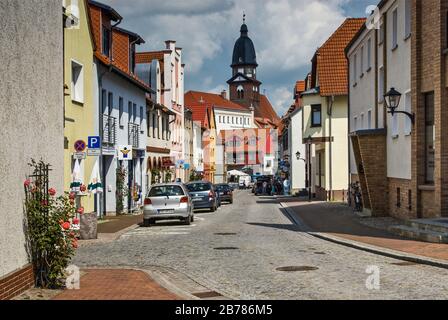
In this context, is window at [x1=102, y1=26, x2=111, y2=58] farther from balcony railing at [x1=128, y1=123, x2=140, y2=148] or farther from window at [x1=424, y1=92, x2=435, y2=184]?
Result: window at [x1=424, y1=92, x2=435, y2=184]

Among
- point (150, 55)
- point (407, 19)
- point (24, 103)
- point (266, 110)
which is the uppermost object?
point (266, 110)

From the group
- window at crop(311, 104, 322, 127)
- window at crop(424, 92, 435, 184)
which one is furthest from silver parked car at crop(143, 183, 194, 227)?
window at crop(311, 104, 322, 127)

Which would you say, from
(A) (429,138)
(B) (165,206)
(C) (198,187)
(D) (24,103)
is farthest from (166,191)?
(D) (24,103)

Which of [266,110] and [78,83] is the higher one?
[266,110]

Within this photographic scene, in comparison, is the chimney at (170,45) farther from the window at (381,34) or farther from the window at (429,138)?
the window at (429,138)

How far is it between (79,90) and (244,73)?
143 m

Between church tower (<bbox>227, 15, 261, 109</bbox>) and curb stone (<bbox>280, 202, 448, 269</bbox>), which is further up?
church tower (<bbox>227, 15, 261, 109</bbox>)

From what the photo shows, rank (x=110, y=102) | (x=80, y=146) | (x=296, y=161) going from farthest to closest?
(x=296, y=161)
(x=110, y=102)
(x=80, y=146)

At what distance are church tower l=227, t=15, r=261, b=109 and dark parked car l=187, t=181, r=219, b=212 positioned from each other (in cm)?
12958

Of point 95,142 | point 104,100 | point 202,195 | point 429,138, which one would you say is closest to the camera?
point 429,138

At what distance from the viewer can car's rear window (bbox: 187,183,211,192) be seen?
34.6 m

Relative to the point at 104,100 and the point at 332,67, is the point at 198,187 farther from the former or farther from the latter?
the point at 332,67

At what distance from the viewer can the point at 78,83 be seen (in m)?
23.9

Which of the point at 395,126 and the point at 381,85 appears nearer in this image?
the point at 395,126
